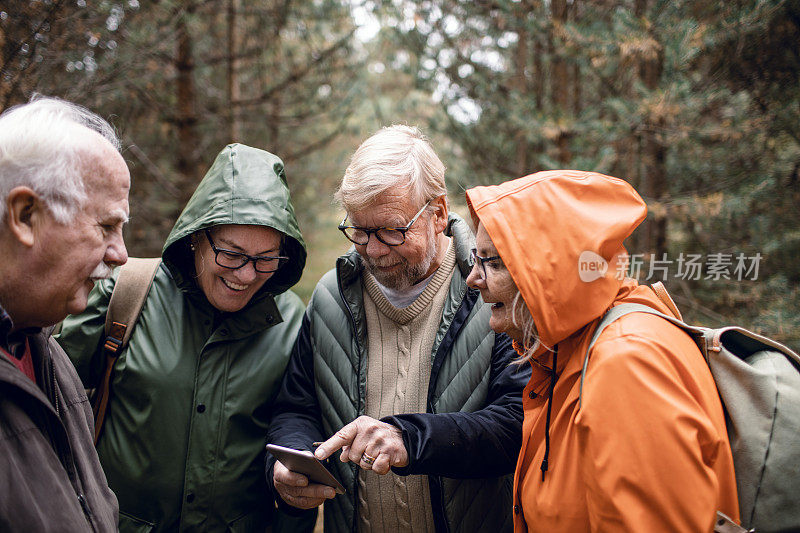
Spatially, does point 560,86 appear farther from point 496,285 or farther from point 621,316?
point 621,316

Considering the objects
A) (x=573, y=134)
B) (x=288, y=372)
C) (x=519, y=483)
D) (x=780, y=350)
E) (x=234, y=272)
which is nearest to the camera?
(x=780, y=350)

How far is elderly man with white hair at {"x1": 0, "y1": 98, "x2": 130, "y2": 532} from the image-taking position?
1.29m

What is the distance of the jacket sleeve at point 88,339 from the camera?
231 centimetres

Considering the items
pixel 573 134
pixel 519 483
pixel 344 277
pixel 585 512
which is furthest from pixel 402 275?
pixel 573 134

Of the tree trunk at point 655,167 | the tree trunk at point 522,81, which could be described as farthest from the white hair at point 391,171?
the tree trunk at point 522,81

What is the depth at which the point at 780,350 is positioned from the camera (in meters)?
1.55

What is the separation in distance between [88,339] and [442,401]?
1.64 m

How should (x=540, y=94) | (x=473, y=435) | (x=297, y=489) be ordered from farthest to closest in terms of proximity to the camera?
1. (x=540, y=94)
2. (x=297, y=489)
3. (x=473, y=435)

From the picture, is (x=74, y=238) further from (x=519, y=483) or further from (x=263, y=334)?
(x=519, y=483)

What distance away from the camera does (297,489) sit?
2.10 meters

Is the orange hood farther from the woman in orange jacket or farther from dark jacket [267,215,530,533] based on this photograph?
dark jacket [267,215,530,533]

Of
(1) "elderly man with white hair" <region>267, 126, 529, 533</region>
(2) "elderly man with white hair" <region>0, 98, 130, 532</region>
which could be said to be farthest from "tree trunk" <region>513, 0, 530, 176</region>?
(2) "elderly man with white hair" <region>0, 98, 130, 532</region>

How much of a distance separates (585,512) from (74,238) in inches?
67.5

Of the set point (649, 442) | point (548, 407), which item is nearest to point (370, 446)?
point (548, 407)
